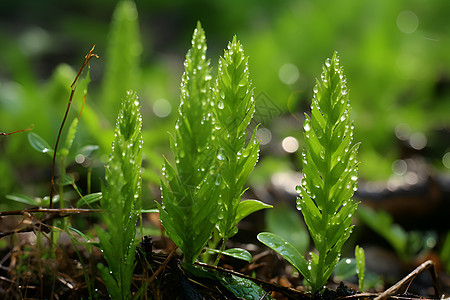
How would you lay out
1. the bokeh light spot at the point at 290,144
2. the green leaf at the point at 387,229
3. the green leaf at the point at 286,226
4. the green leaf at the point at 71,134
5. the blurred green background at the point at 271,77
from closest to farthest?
the green leaf at the point at 71,134, the green leaf at the point at 286,226, the green leaf at the point at 387,229, the blurred green background at the point at 271,77, the bokeh light spot at the point at 290,144

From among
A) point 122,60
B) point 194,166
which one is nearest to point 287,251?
point 194,166

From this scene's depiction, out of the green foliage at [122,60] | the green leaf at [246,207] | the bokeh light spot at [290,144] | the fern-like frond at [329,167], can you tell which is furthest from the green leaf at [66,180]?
the bokeh light spot at [290,144]

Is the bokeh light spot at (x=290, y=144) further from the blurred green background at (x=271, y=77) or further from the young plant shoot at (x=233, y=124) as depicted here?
the young plant shoot at (x=233, y=124)

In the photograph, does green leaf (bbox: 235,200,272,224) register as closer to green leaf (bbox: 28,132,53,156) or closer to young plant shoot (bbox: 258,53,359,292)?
young plant shoot (bbox: 258,53,359,292)

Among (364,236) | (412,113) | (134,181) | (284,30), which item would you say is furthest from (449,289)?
(284,30)

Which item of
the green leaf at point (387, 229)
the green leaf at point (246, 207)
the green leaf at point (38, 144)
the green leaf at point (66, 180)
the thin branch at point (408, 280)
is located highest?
the green leaf at point (38, 144)

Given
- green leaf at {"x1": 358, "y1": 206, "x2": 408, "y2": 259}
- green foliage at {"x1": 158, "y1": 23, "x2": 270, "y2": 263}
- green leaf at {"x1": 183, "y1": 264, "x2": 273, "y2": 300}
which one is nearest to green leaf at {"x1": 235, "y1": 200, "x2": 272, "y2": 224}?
green foliage at {"x1": 158, "y1": 23, "x2": 270, "y2": 263}

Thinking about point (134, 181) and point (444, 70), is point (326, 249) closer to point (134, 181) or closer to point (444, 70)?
point (134, 181)
